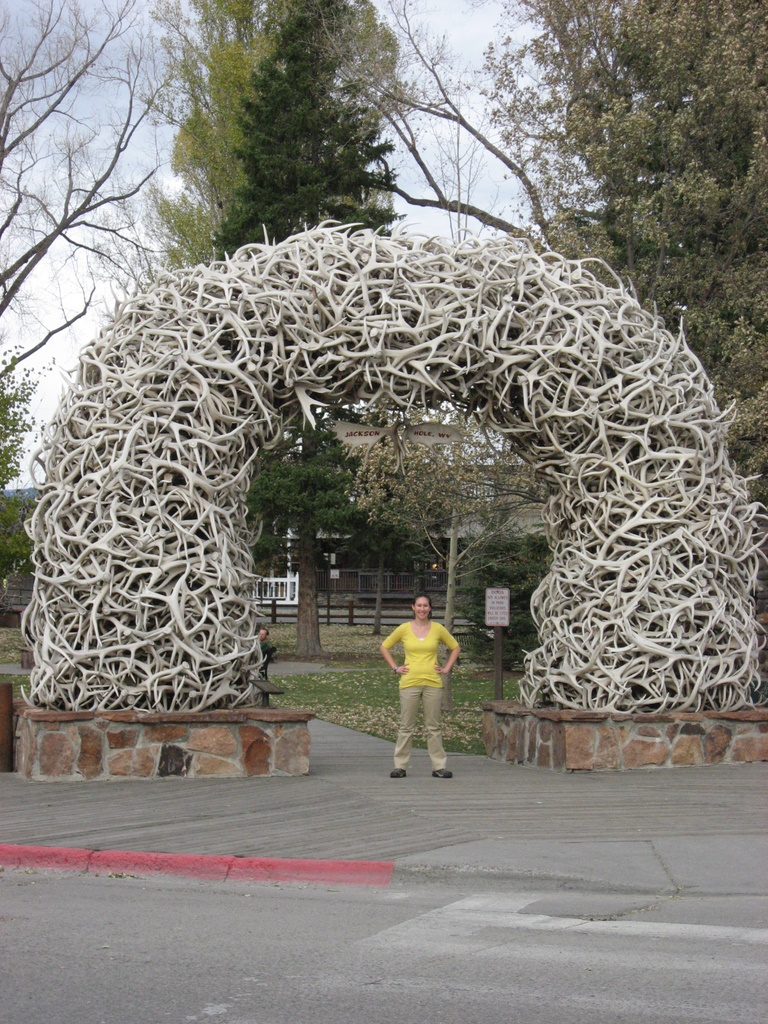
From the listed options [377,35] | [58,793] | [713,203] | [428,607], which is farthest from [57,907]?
[377,35]

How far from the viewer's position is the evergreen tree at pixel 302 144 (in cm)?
2623

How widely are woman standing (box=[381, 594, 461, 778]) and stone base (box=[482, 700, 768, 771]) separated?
972 millimetres

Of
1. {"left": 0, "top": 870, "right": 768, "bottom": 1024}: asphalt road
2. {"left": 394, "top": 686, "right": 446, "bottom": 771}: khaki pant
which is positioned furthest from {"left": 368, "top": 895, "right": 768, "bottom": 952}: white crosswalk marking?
{"left": 394, "top": 686, "right": 446, "bottom": 771}: khaki pant

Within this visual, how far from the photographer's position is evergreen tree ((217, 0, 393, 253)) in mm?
26234

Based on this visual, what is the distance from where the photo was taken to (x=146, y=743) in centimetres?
922

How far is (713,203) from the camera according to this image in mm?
15656

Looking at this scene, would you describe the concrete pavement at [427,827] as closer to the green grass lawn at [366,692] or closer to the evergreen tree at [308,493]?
the green grass lawn at [366,692]

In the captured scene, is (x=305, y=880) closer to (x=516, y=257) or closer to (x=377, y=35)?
(x=516, y=257)

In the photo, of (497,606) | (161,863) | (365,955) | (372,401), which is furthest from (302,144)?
(365,955)

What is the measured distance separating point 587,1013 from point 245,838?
333 centimetres

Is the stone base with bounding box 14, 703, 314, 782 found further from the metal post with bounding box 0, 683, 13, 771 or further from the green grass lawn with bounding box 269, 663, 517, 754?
the green grass lawn with bounding box 269, 663, 517, 754

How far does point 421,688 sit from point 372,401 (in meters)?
2.53

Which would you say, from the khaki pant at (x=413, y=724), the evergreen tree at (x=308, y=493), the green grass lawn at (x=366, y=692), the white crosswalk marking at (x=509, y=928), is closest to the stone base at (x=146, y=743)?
the khaki pant at (x=413, y=724)

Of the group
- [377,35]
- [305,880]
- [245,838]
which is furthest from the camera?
[377,35]
